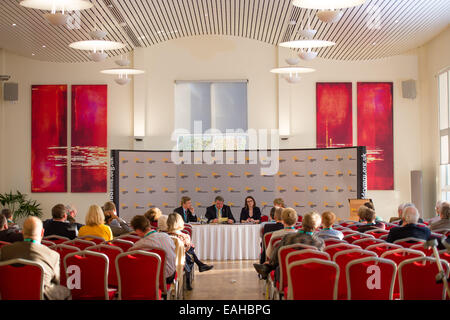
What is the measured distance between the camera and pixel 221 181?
1591 cm

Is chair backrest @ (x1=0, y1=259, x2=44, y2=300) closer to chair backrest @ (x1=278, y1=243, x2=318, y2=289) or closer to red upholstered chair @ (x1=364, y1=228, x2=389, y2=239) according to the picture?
chair backrest @ (x1=278, y1=243, x2=318, y2=289)

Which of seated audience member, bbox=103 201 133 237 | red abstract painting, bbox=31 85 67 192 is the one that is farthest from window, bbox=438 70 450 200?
red abstract painting, bbox=31 85 67 192

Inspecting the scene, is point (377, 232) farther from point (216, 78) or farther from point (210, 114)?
point (216, 78)

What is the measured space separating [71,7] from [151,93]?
8.18 meters

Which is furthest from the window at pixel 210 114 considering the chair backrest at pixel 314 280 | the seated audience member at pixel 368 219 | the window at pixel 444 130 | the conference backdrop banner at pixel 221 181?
the chair backrest at pixel 314 280

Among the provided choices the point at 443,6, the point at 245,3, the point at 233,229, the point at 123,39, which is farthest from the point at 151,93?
the point at 443,6

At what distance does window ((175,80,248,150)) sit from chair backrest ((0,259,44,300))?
12516mm

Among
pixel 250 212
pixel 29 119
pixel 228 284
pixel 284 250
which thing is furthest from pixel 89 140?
pixel 284 250

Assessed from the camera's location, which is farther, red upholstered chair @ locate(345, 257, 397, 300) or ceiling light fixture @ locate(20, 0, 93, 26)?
ceiling light fixture @ locate(20, 0, 93, 26)

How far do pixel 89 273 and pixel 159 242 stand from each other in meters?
0.98

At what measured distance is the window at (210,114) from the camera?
57.0ft

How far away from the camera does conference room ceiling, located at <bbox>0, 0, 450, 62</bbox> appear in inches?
528

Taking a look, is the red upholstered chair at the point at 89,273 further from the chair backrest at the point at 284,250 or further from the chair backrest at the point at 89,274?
the chair backrest at the point at 284,250

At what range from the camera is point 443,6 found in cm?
1338
